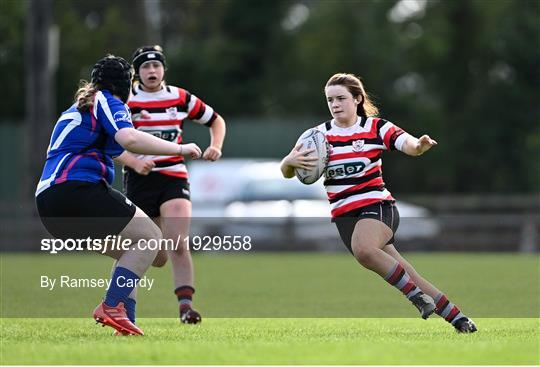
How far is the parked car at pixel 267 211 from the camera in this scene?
22.8 m

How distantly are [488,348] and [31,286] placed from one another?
7368 millimetres

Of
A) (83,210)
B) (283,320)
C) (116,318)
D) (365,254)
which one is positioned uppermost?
(83,210)

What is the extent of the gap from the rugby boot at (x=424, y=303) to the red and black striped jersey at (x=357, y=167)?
0.71m

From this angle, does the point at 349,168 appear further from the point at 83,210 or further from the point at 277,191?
the point at 277,191

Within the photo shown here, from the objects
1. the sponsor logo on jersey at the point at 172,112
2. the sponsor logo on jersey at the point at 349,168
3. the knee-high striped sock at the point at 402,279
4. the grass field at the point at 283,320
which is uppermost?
Answer: the sponsor logo on jersey at the point at 172,112

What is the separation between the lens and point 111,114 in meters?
7.98

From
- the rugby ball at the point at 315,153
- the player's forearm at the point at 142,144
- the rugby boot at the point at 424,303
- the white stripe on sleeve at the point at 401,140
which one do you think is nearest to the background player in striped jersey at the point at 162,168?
the rugby ball at the point at 315,153

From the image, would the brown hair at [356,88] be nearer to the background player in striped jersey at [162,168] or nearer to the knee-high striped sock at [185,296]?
the background player in striped jersey at [162,168]

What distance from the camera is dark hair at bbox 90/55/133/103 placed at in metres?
Result: 8.18

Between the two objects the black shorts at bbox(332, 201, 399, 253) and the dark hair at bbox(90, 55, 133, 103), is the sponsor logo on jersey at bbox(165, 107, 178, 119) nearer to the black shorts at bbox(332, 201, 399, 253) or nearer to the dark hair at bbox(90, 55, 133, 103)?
the dark hair at bbox(90, 55, 133, 103)

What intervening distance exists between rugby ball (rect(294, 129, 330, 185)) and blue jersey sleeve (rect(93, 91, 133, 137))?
131 centimetres

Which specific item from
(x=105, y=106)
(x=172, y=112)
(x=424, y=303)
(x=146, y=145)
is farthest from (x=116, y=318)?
(x=172, y=112)

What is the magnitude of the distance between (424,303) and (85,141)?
8.07 feet

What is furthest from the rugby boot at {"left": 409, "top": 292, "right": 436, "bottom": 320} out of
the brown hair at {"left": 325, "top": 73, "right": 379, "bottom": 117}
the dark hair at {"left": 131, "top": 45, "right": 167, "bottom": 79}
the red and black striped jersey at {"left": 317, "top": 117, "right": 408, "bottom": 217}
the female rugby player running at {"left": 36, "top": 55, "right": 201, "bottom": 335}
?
the dark hair at {"left": 131, "top": 45, "right": 167, "bottom": 79}
